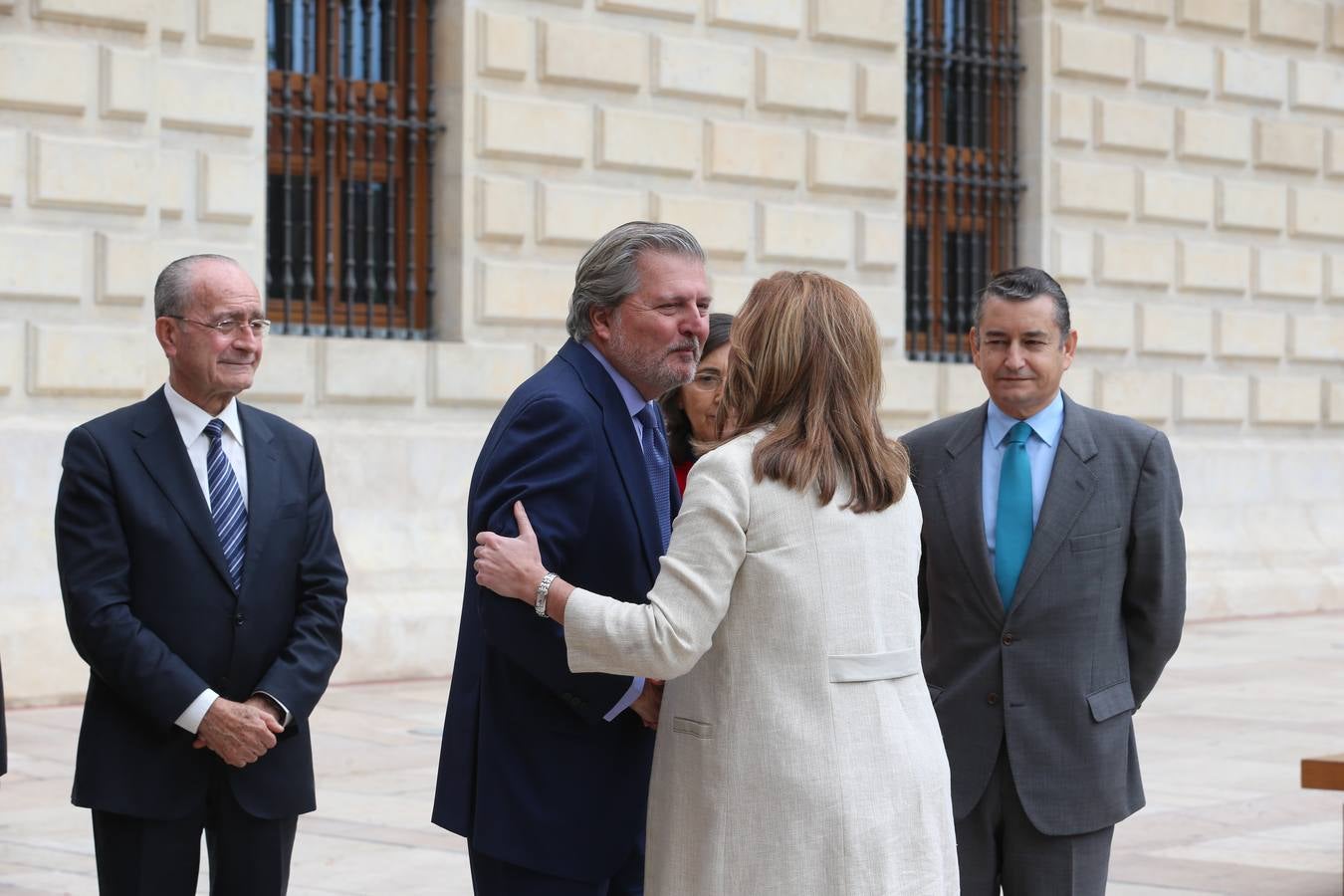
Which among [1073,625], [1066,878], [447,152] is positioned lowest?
[1066,878]

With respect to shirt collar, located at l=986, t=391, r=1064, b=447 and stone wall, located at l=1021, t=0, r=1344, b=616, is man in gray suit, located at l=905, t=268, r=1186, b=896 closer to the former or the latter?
shirt collar, located at l=986, t=391, r=1064, b=447

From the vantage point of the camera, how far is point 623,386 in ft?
12.0

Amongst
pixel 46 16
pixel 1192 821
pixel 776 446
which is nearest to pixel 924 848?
pixel 776 446

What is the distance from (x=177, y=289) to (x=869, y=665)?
170 centimetres

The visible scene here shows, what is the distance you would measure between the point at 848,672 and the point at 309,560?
1.36 meters

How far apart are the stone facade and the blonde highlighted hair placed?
7.34m

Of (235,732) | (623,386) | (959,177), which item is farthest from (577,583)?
(959,177)

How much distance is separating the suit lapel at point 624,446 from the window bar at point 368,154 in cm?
862

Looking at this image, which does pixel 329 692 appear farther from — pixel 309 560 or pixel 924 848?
pixel 924 848

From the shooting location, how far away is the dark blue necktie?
12.2 feet

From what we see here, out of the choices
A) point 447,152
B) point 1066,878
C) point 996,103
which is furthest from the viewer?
point 996,103

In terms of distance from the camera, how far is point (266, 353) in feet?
36.8

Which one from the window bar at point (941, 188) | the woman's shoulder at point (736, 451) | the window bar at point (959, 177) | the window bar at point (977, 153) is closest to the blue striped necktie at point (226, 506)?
the woman's shoulder at point (736, 451)

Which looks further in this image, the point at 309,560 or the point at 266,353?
the point at 266,353
